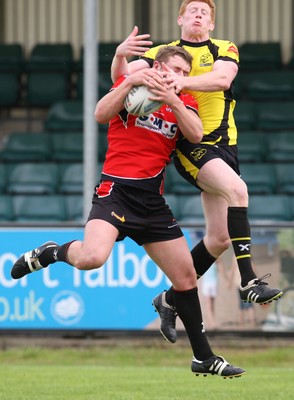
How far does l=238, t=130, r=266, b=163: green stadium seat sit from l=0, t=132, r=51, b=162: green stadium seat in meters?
2.64

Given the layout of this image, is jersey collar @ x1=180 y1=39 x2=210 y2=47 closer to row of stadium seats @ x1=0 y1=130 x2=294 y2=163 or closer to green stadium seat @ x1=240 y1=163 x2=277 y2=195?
green stadium seat @ x1=240 y1=163 x2=277 y2=195

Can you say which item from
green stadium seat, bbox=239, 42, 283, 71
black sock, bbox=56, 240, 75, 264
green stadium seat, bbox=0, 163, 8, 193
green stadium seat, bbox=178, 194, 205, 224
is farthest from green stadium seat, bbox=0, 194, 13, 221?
black sock, bbox=56, 240, 75, 264

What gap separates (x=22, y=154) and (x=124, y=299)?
429cm

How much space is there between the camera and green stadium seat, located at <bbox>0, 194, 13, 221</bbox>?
15.9 meters

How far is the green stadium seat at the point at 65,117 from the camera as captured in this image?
1753cm

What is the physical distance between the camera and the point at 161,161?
816cm

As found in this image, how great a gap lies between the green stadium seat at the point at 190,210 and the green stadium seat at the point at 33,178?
6.24 ft

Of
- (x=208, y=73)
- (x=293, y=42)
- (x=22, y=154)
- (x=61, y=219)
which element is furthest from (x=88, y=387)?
(x=293, y=42)

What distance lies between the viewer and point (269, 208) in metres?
15.5

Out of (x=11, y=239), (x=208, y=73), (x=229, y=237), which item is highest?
(x=208, y=73)

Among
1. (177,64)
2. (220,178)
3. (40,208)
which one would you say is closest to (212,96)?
(177,64)

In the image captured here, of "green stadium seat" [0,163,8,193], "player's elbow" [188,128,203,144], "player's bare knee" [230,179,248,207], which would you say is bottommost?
"green stadium seat" [0,163,8,193]

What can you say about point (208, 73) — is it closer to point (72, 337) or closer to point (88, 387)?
point (88, 387)

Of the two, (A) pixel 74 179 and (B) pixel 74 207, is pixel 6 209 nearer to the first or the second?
(B) pixel 74 207
